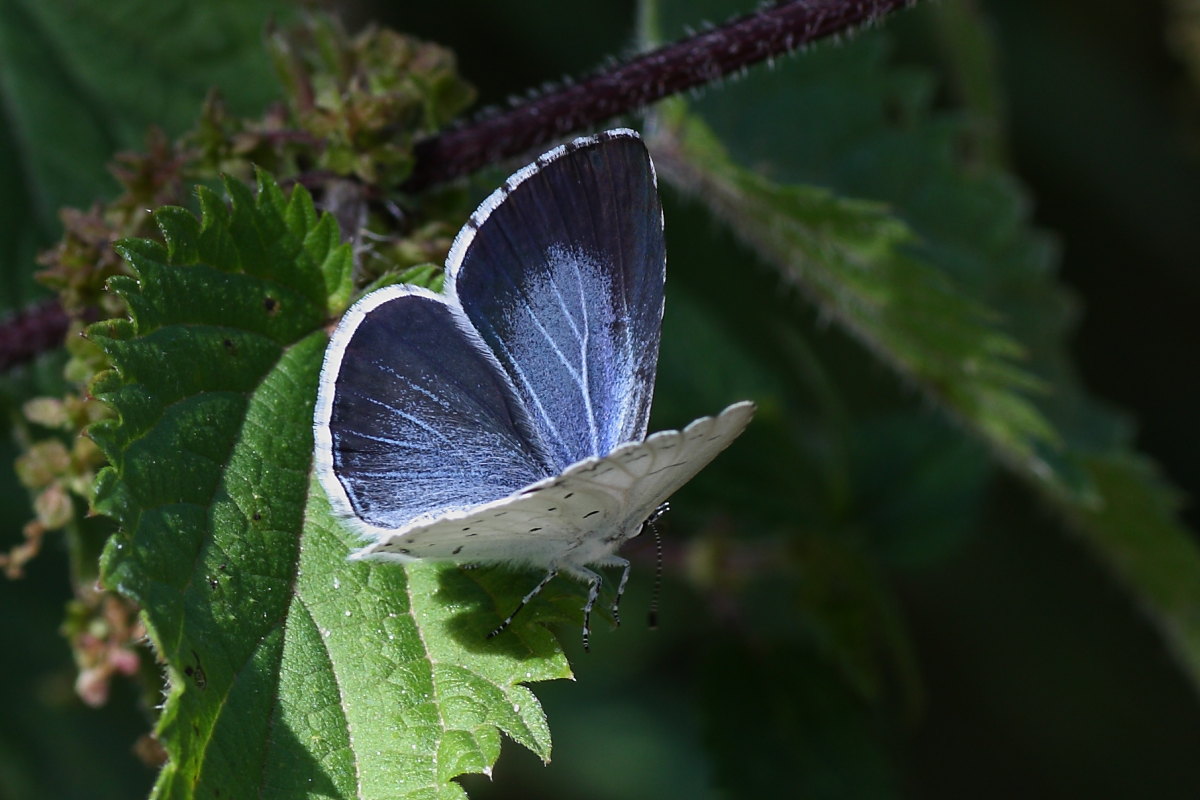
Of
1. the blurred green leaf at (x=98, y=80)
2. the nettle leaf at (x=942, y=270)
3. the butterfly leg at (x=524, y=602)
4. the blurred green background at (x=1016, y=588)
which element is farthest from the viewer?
the blurred green background at (x=1016, y=588)

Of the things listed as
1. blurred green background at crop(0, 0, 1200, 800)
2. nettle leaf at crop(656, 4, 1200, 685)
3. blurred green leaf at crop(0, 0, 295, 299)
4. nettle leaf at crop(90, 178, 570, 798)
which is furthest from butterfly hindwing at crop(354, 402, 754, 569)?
blurred green background at crop(0, 0, 1200, 800)

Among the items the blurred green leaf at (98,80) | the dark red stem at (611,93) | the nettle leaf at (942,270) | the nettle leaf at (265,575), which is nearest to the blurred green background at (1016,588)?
the nettle leaf at (942,270)

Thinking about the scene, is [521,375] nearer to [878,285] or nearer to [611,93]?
[611,93]

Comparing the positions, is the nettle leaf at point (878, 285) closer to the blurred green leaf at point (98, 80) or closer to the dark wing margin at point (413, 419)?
the dark wing margin at point (413, 419)

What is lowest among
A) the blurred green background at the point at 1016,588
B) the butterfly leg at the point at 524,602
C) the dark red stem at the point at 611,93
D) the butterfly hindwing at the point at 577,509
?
the blurred green background at the point at 1016,588

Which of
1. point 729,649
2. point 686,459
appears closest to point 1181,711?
point 729,649

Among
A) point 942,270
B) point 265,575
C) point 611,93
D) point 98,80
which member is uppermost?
point 98,80

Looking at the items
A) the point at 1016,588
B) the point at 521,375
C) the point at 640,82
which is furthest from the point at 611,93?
the point at 1016,588

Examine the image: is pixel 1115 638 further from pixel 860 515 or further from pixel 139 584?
pixel 139 584
